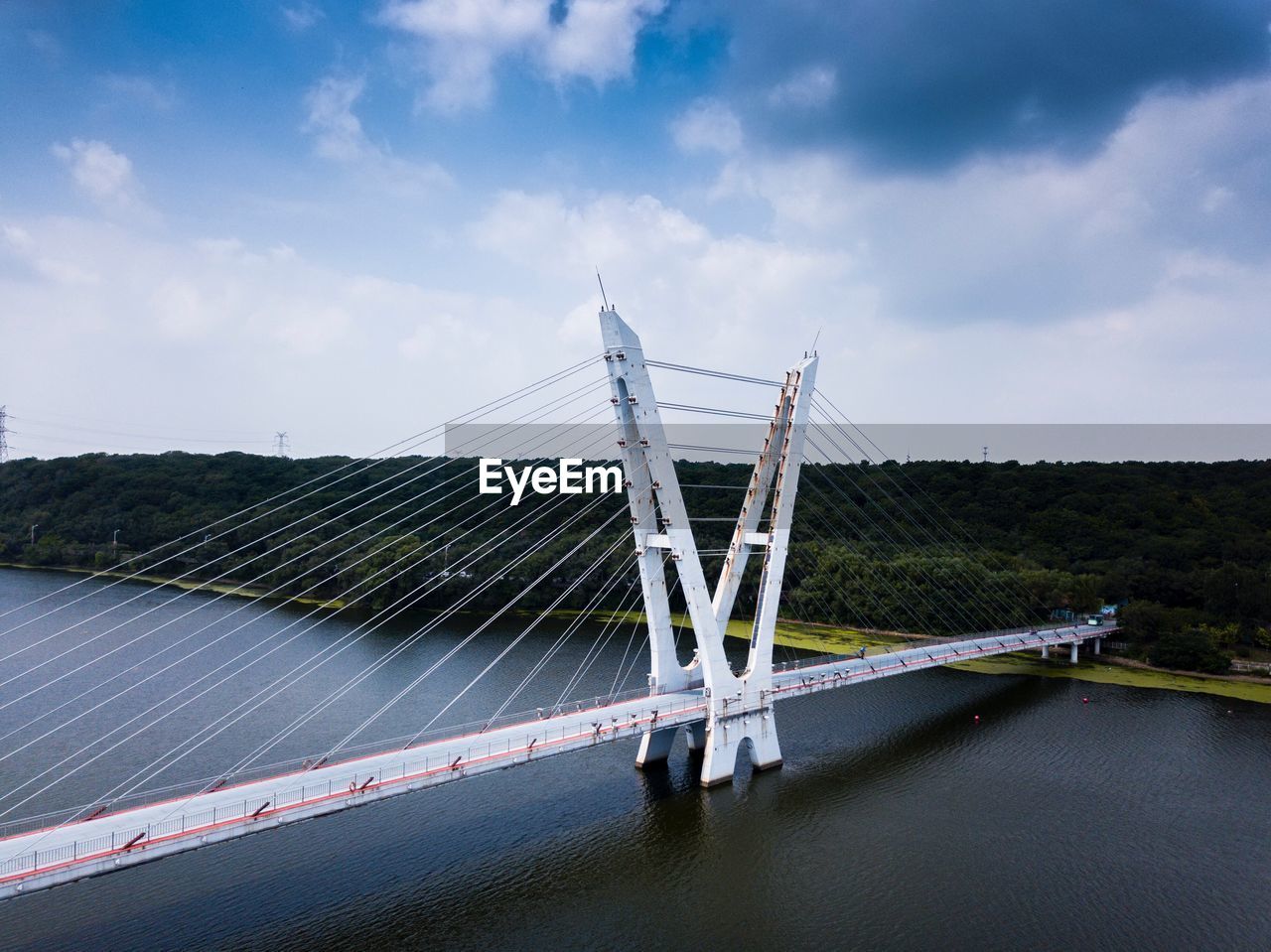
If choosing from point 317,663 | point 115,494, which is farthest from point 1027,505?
point 115,494

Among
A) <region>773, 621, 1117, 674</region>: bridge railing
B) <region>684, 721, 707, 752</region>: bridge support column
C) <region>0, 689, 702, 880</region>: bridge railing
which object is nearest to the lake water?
<region>684, 721, 707, 752</region>: bridge support column

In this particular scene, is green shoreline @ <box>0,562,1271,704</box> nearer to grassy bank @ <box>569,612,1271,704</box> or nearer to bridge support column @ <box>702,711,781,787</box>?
grassy bank @ <box>569,612,1271,704</box>

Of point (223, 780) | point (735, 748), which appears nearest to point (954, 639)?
point (735, 748)

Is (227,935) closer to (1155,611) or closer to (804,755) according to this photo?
(804,755)

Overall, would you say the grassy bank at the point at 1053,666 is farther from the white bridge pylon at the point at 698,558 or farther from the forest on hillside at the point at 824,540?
the white bridge pylon at the point at 698,558

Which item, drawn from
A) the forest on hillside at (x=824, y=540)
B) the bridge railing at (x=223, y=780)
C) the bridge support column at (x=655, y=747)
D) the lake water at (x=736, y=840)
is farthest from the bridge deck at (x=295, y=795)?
the forest on hillside at (x=824, y=540)
